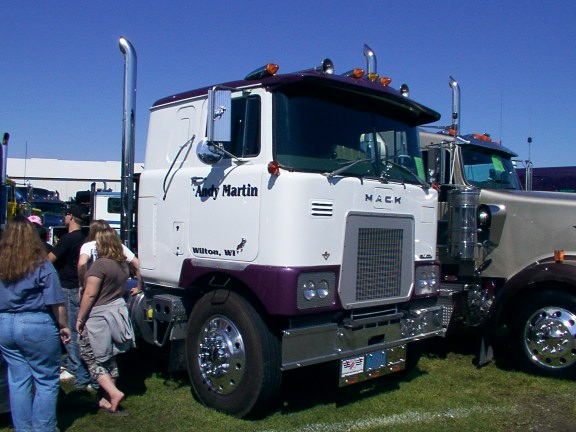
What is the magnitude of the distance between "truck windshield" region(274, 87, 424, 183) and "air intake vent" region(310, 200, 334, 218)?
28 centimetres

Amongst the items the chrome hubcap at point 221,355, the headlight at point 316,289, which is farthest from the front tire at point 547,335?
the chrome hubcap at point 221,355

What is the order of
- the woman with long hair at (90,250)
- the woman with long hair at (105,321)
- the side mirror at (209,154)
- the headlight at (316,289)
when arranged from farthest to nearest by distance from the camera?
1. the woman with long hair at (90,250)
2. the woman with long hair at (105,321)
3. the side mirror at (209,154)
4. the headlight at (316,289)

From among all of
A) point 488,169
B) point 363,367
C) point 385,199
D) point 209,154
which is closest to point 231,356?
point 363,367

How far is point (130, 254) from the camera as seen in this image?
643 centimetres

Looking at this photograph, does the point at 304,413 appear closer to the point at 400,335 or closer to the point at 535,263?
the point at 400,335

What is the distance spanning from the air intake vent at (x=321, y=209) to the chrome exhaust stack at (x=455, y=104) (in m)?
4.15

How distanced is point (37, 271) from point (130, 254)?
1853mm

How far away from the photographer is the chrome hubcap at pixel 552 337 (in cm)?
666

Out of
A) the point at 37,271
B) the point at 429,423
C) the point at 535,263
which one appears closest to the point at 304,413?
the point at 429,423

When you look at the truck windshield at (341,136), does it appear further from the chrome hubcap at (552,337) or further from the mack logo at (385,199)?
the chrome hubcap at (552,337)

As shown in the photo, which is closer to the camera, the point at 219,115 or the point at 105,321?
the point at 219,115

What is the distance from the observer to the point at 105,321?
18.4ft

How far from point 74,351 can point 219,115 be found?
9.37ft

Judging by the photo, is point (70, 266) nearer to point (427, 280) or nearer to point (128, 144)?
point (128, 144)
